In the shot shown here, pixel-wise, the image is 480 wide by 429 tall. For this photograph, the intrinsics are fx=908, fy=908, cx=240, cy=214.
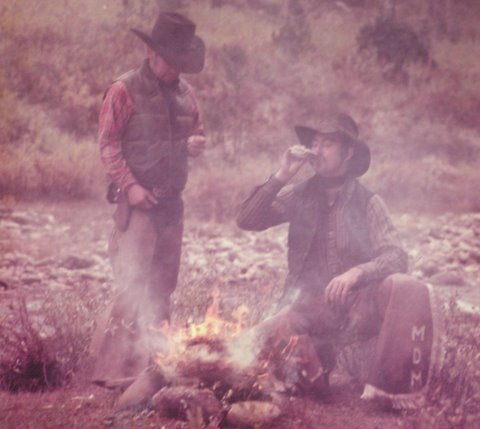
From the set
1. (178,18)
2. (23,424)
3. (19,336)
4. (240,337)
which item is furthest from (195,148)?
(23,424)

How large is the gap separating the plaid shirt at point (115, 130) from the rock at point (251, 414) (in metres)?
1.24

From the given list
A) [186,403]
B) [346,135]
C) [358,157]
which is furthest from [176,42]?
[186,403]

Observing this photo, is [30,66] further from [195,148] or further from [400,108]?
[400,108]

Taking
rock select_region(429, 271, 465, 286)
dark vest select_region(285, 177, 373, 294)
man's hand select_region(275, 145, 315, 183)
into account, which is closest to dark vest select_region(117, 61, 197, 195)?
man's hand select_region(275, 145, 315, 183)

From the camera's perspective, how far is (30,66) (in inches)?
199

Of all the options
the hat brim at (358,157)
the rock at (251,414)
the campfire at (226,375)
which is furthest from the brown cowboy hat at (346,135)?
the rock at (251,414)

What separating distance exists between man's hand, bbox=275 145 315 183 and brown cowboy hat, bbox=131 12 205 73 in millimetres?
642

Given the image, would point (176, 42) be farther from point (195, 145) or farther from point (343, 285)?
point (343, 285)

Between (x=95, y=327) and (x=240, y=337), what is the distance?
0.84 meters

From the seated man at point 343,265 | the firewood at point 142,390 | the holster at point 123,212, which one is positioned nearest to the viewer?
the firewood at point 142,390

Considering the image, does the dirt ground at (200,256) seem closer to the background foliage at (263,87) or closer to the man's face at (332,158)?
the background foliage at (263,87)

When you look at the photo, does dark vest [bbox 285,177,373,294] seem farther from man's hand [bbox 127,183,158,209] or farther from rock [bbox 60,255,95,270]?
rock [bbox 60,255,95,270]

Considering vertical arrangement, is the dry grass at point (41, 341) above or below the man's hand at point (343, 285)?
below

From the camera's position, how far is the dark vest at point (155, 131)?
4.48 metres
